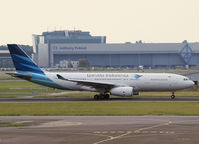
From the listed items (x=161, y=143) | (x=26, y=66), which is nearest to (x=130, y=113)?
(x=161, y=143)

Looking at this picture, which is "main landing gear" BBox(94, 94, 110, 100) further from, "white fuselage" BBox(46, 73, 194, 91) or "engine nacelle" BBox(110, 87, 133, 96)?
"engine nacelle" BBox(110, 87, 133, 96)

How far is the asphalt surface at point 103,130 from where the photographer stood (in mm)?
22970

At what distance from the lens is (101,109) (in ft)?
130

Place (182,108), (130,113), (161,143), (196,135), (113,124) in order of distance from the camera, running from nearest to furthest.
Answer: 1. (161,143)
2. (196,135)
3. (113,124)
4. (130,113)
5. (182,108)

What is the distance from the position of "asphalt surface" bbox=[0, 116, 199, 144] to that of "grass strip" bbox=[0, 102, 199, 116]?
9.44 feet

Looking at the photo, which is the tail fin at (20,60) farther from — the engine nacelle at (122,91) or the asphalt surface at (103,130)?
the asphalt surface at (103,130)

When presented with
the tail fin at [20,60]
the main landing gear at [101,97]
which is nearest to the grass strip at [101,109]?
the main landing gear at [101,97]

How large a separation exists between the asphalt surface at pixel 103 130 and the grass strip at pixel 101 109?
2.88 metres

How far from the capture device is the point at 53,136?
964 inches

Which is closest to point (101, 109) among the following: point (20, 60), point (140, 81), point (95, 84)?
point (95, 84)

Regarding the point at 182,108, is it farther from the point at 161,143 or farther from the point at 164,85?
the point at 161,143

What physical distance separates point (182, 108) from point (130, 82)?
45.9 ft

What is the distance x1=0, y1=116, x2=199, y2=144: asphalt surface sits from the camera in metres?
23.0

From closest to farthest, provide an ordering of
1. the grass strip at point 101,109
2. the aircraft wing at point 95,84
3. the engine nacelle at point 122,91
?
the grass strip at point 101,109 < the engine nacelle at point 122,91 < the aircraft wing at point 95,84
